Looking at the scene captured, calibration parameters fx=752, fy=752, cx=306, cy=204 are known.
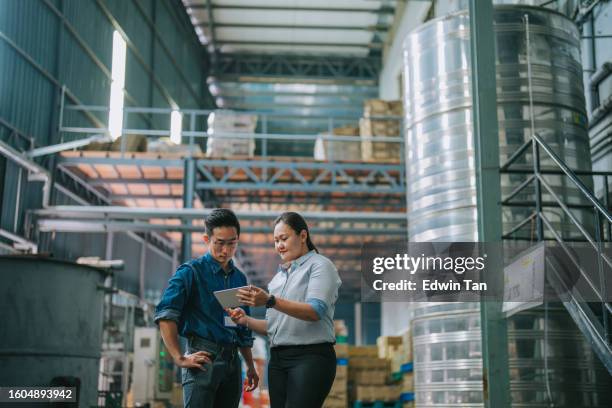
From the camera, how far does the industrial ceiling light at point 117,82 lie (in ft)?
61.4

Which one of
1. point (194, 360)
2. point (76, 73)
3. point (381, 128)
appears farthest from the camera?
point (381, 128)

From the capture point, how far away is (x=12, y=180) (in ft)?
44.7

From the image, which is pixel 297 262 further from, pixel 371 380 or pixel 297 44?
pixel 297 44

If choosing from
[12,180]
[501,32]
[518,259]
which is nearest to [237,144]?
[12,180]

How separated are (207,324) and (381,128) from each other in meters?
14.2

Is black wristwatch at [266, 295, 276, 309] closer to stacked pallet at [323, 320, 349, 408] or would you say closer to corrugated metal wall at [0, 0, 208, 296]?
corrugated metal wall at [0, 0, 208, 296]

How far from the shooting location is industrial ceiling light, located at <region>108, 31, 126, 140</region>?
18.7 m

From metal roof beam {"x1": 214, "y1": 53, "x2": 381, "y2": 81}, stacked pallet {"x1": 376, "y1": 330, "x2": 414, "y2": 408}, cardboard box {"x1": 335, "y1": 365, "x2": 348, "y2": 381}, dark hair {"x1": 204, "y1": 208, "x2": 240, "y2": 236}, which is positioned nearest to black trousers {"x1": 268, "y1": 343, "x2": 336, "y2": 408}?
dark hair {"x1": 204, "y1": 208, "x2": 240, "y2": 236}

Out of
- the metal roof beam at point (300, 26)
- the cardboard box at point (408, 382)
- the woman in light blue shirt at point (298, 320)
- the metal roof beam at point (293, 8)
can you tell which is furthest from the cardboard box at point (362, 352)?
the metal roof beam at point (300, 26)

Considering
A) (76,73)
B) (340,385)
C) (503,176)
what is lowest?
(340,385)

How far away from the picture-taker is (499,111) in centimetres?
732

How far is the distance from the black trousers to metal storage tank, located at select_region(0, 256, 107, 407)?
4892 millimetres

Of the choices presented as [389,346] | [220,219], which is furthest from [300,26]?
[220,219]

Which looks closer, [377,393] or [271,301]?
[271,301]
